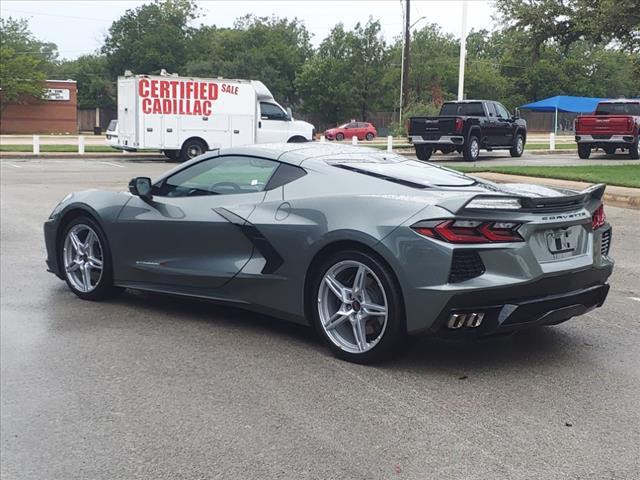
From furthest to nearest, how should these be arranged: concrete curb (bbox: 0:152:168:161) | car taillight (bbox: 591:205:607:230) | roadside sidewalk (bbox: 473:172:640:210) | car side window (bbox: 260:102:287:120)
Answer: car side window (bbox: 260:102:287:120), concrete curb (bbox: 0:152:168:161), roadside sidewalk (bbox: 473:172:640:210), car taillight (bbox: 591:205:607:230)

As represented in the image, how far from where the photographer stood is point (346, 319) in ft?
17.0

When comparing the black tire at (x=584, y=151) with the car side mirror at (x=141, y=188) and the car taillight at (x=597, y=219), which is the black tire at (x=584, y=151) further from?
the car side mirror at (x=141, y=188)

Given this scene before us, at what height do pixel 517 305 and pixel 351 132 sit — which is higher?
pixel 351 132

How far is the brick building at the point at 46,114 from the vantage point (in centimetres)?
5953

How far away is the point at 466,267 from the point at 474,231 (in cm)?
22

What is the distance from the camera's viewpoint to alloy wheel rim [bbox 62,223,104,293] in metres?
6.69

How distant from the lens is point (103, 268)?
259 inches

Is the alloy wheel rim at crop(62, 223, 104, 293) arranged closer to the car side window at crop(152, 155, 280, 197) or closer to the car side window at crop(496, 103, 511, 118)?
the car side window at crop(152, 155, 280, 197)

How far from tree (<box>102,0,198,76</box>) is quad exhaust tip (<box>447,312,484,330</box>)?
75983mm

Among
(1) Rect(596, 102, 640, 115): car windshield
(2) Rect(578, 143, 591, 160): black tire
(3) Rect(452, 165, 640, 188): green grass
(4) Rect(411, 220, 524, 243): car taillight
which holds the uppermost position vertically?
(1) Rect(596, 102, 640, 115): car windshield

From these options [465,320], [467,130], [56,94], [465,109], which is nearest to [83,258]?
[465,320]

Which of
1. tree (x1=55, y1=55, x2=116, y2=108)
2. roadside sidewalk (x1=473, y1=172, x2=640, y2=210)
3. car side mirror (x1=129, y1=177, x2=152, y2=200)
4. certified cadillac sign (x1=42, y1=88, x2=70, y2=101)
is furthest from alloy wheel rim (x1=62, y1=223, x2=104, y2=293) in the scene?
tree (x1=55, y1=55, x2=116, y2=108)

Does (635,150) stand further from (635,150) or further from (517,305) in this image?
(517,305)

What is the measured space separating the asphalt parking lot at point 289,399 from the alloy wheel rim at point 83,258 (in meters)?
0.21
